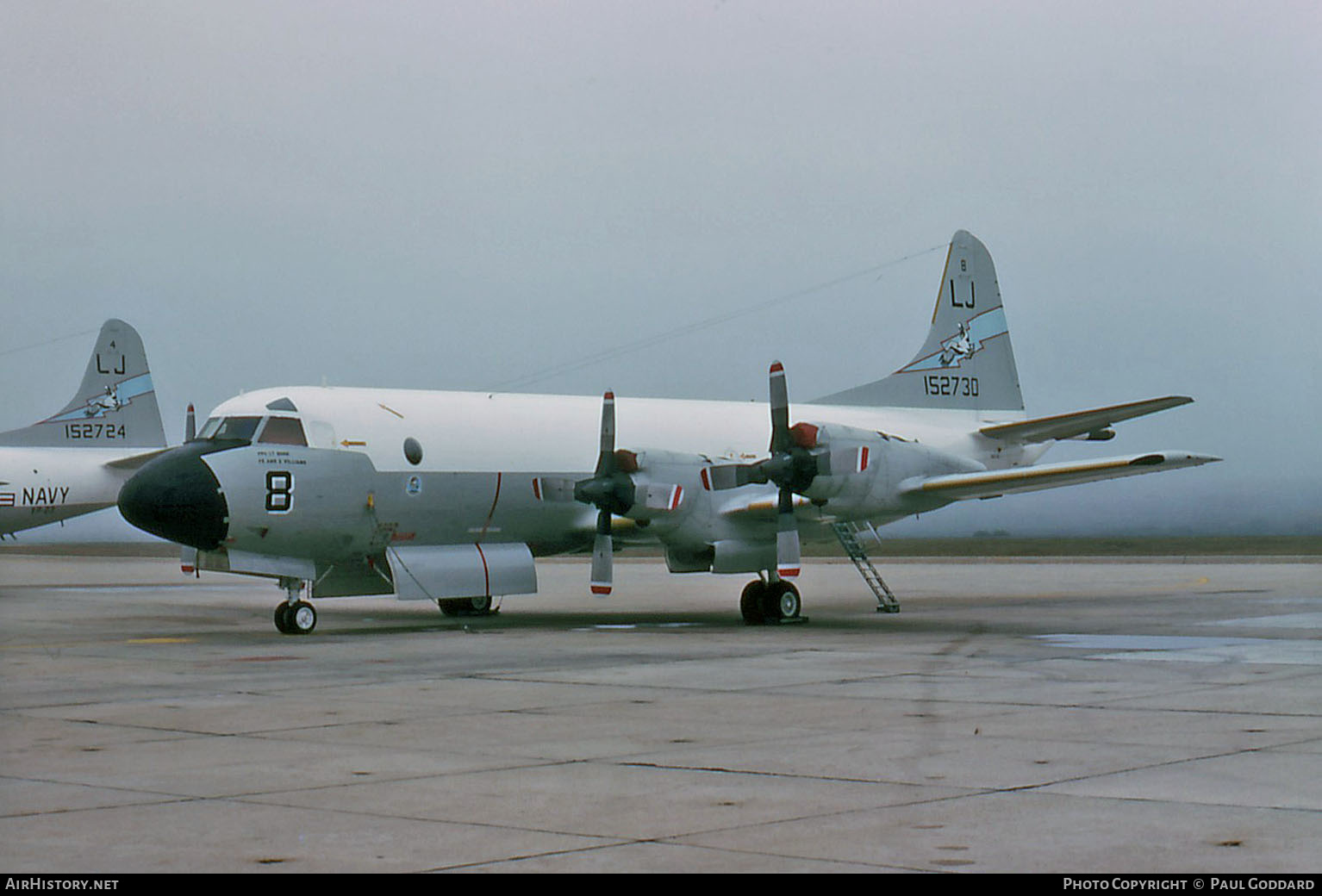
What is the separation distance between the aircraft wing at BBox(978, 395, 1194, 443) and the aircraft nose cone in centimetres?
1407

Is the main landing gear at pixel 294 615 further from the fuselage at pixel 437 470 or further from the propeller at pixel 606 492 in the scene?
the propeller at pixel 606 492

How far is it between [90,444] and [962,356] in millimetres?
25619

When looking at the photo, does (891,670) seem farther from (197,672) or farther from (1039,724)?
(197,672)

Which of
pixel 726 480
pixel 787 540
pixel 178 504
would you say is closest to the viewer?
pixel 178 504

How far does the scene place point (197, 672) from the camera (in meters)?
15.7

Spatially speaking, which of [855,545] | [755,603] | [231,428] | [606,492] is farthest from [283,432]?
[855,545]

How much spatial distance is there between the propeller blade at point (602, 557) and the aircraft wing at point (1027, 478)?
4.78 meters

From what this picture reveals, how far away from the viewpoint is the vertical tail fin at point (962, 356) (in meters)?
29.2

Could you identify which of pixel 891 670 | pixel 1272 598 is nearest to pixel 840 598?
pixel 1272 598

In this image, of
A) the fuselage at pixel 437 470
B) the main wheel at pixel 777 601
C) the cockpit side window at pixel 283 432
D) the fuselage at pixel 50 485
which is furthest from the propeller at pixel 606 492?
the fuselage at pixel 50 485

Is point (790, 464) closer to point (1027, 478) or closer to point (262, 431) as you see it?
point (1027, 478)

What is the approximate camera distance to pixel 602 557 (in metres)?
23.0

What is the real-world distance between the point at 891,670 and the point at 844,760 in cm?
610
